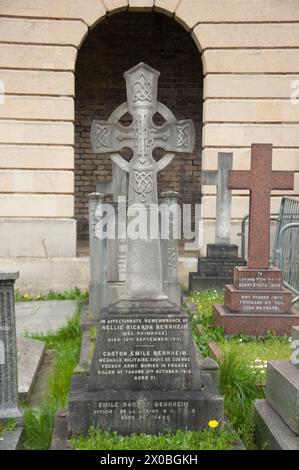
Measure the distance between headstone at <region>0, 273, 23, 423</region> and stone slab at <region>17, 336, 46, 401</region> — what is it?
2.75ft

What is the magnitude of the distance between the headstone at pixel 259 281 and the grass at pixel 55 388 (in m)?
1.75

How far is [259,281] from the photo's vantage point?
6320 millimetres

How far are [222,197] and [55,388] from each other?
482 centimetres

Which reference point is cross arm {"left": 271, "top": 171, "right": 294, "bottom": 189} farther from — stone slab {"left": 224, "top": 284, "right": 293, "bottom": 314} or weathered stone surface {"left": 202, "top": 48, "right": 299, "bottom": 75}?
weathered stone surface {"left": 202, "top": 48, "right": 299, "bottom": 75}

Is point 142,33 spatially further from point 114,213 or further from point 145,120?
point 145,120

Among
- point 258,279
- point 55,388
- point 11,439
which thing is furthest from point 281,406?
point 258,279

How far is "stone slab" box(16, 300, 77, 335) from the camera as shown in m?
6.82

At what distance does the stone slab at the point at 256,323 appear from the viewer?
615 centimetres

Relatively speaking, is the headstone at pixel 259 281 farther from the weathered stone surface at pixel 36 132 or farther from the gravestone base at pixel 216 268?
the weathered stone surface at pixel 36 132

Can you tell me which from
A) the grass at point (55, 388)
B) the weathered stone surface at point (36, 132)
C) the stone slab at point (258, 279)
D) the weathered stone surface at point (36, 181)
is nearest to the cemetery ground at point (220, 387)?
the grass at point (55, 388)

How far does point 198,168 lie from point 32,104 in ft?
19.2

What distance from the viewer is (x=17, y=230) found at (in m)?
8.86

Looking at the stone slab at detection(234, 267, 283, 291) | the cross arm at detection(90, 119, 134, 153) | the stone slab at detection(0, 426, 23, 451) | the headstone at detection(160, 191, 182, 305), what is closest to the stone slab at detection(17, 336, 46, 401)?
the stone slab at detection(0, 426, 23, 451)

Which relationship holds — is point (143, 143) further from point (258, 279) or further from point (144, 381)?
point (258, 279)
